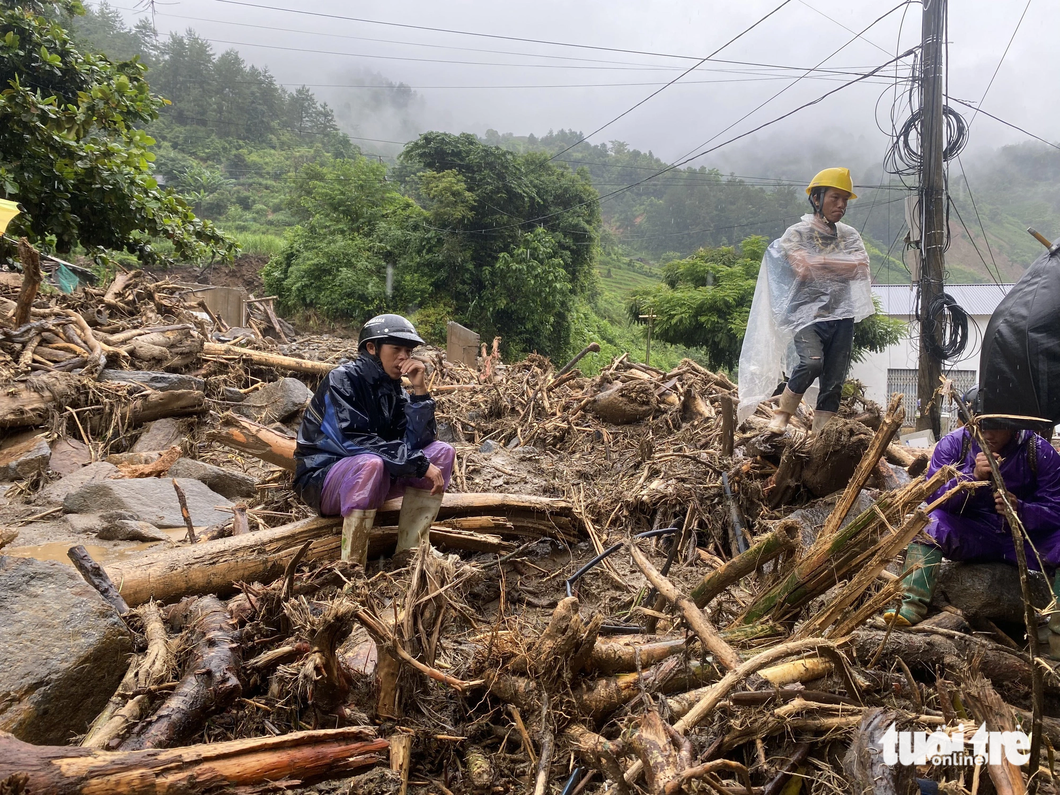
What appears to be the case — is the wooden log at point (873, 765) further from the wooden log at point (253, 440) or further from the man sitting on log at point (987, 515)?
the wooden log at point (253, 440)

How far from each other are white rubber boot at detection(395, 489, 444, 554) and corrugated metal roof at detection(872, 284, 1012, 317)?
82.1 feet

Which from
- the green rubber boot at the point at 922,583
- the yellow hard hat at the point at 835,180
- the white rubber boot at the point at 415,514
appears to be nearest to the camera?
the green rubber boot at the point at 922,583

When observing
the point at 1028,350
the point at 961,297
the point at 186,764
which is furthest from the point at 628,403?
the point at 961,297

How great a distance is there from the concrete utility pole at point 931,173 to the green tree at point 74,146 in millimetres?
10568

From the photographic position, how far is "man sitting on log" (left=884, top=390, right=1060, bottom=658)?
309cm

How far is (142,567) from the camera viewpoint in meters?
3.52

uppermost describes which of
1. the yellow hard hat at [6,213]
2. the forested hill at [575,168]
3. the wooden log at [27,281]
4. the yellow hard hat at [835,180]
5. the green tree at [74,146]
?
the forested hill at [575,168]

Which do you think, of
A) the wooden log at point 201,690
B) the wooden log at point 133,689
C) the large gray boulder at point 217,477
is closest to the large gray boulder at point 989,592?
the wooden log at point 201,690

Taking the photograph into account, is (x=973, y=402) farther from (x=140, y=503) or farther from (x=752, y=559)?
(x=140, y=503)

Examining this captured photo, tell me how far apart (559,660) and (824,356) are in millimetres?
3776

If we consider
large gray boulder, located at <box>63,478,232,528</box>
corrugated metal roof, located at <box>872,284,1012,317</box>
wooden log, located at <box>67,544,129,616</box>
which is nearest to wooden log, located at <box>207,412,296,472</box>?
large gray boulder, located at <box>63,478,232,528</box>

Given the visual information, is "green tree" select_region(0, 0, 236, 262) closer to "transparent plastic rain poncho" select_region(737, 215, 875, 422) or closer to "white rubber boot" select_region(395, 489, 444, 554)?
"white rubber boot" select_region(395, 489, 444, 554)

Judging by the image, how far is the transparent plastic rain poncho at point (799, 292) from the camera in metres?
4.96

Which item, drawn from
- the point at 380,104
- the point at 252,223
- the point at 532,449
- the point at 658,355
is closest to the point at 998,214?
the point at 658,355
